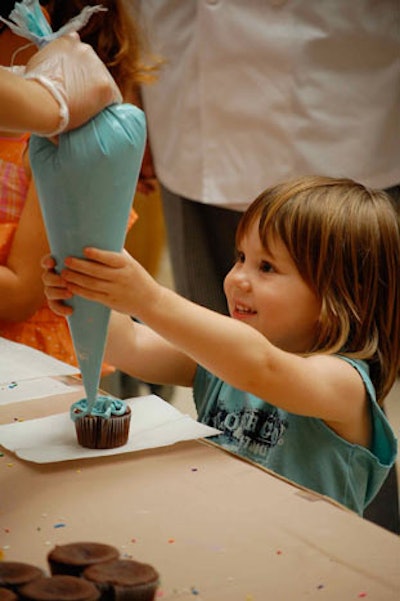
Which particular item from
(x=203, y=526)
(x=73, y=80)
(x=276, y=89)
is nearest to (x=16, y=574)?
(x=203, y=526)

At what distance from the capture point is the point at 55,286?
1189 mm

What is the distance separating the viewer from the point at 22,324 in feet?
6.14

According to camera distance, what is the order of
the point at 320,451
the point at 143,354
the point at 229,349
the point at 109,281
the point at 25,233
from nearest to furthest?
the point at 109,281
the point at 229,349
the point at 320,451
the point at 143,354
the point at 25,233

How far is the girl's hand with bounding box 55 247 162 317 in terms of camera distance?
1.14 meters

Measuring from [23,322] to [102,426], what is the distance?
677 mm

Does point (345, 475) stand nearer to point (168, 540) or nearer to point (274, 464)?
point (274, 464)

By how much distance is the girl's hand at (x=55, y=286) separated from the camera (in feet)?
3.87

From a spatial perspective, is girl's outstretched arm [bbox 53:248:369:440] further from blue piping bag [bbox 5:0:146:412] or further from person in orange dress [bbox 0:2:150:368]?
person in orange dress [bbox 0:2:150:368]

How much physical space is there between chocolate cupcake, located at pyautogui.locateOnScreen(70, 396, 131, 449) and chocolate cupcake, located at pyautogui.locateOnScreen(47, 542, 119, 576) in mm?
344

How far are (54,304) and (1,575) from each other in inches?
17.7

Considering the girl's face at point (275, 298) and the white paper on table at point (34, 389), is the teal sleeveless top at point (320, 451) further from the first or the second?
the white paper on table at point (34, 389)

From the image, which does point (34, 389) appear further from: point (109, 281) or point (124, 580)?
point (124, 580)

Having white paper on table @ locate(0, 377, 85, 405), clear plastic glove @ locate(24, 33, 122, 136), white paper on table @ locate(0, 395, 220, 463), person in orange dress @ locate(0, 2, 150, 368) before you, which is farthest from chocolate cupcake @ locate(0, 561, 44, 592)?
person in orange dress @ locate(0, 2, 150, 368)

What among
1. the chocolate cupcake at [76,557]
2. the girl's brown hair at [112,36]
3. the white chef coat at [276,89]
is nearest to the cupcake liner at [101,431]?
the chocolate cupcake at [76,557]
